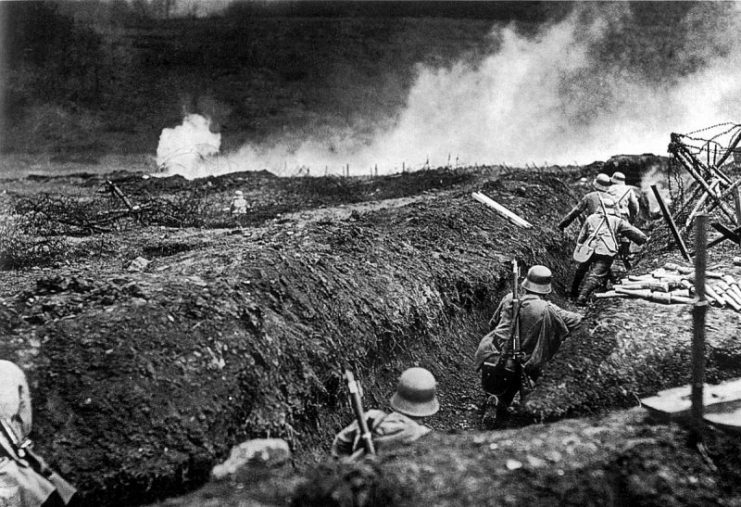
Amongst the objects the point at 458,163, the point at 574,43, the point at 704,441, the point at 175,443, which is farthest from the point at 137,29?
the point at 704,441

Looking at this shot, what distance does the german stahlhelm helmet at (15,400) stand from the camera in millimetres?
4203

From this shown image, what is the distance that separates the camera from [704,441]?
13.7ft

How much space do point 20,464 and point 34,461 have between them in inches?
3.5

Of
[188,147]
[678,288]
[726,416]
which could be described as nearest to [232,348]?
[726,416]

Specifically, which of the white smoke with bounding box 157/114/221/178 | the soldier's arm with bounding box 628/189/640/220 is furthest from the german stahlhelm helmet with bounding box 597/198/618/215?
the white smoke with bounding box 157/114/221/178

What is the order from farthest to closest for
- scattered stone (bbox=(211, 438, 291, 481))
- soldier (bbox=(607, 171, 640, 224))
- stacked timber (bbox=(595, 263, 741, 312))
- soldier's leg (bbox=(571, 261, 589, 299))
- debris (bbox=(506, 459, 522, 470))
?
soldier's leg (bbox=(571, 261, 589, 299))
soldier (bbox=(607, 171, 640, 224))
stacked timber (bbox=(595, 263, 741, 312))
scattered stone (bbox=(211, 438, 291, 481))
debris (bbox=(506, 459, 522, 470))

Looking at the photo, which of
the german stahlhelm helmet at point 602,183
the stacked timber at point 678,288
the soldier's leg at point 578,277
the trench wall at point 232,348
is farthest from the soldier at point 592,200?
the trench wall at point 232,348

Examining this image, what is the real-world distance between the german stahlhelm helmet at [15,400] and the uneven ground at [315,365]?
182 mm

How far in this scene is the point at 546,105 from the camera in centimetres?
2373

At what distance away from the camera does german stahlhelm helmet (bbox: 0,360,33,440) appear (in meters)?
4.20

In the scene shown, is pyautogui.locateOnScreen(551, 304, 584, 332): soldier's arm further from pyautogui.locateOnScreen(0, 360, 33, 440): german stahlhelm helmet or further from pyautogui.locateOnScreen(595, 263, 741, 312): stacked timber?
pyautogui.locateOnScreen(0, 360, 33, 440): german stahlhelm helmet

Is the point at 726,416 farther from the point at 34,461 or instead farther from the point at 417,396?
the point at 34,461

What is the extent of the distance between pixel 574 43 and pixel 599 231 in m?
17.0

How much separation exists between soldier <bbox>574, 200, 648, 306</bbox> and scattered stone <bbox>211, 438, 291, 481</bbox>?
20.8 ft
